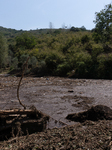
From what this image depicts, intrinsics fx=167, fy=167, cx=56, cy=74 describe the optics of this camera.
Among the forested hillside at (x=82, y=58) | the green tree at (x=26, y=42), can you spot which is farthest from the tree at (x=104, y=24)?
the green tree at (x=26, y=42)

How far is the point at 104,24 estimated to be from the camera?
26750 mm

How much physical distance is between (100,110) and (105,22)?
23.3 metres

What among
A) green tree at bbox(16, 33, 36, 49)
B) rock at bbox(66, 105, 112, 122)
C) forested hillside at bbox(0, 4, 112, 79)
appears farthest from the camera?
green tree at bbox(16, 33, 36, 49)

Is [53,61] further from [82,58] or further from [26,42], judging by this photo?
[26,42]

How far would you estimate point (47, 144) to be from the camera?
418 centimetres

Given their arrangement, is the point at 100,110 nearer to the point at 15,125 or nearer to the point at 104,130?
the point at 104,130

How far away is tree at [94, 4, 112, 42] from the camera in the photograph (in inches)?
1025

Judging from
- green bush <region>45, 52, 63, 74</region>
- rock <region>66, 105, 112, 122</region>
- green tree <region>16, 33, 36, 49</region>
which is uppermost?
green tree <region>16, 33, 36, 49</region>

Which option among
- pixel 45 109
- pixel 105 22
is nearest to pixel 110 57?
pixel 105 22

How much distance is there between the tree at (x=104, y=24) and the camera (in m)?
26.0

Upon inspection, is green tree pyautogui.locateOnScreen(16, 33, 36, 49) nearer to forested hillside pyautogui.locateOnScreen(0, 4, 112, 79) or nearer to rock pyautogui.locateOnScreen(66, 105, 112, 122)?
forested hillside pyautogui.locateOnScreen(0, 4, 112, 79)

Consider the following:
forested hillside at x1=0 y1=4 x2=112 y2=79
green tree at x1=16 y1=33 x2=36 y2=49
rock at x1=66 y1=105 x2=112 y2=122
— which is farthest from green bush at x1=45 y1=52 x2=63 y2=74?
rock at x1=66 y1=105 x2=112 y2=122

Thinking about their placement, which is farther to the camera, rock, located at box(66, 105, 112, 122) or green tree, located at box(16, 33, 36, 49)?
green tree, located at box(16, 33, 36, 49)

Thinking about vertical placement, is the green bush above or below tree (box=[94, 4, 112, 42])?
below
